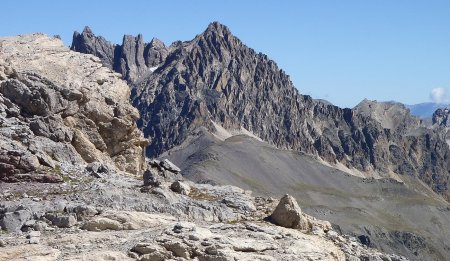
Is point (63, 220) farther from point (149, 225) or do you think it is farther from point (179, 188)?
point (179, 188)

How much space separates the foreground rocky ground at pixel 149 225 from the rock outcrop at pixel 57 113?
2463 millimetres

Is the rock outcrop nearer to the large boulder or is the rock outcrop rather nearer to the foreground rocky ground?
the foreground rocky ground

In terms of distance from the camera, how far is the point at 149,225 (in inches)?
1270

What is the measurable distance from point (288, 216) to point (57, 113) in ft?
71.7

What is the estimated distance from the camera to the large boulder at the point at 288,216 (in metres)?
36.5

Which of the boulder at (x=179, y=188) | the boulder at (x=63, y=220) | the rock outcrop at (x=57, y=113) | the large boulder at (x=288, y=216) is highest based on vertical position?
the rock outcrop at (x=57, y=113)

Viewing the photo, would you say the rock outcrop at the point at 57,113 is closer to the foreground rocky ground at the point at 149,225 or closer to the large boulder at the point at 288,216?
the foreground rocky ground at the point at 149,225

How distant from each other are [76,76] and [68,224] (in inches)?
1059

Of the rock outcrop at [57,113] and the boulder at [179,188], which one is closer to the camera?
the boulder at [179,188]

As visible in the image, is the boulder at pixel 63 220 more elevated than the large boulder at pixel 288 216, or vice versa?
the large boulder at pixel 288 216

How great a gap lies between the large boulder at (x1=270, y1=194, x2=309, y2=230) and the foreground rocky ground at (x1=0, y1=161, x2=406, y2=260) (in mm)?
55

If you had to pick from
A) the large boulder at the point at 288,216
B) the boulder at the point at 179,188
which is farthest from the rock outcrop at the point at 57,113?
the large boulder at the point at 288,216

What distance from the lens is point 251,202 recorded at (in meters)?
41.4

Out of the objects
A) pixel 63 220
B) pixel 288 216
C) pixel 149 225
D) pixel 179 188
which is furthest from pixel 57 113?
pixel 288 216
